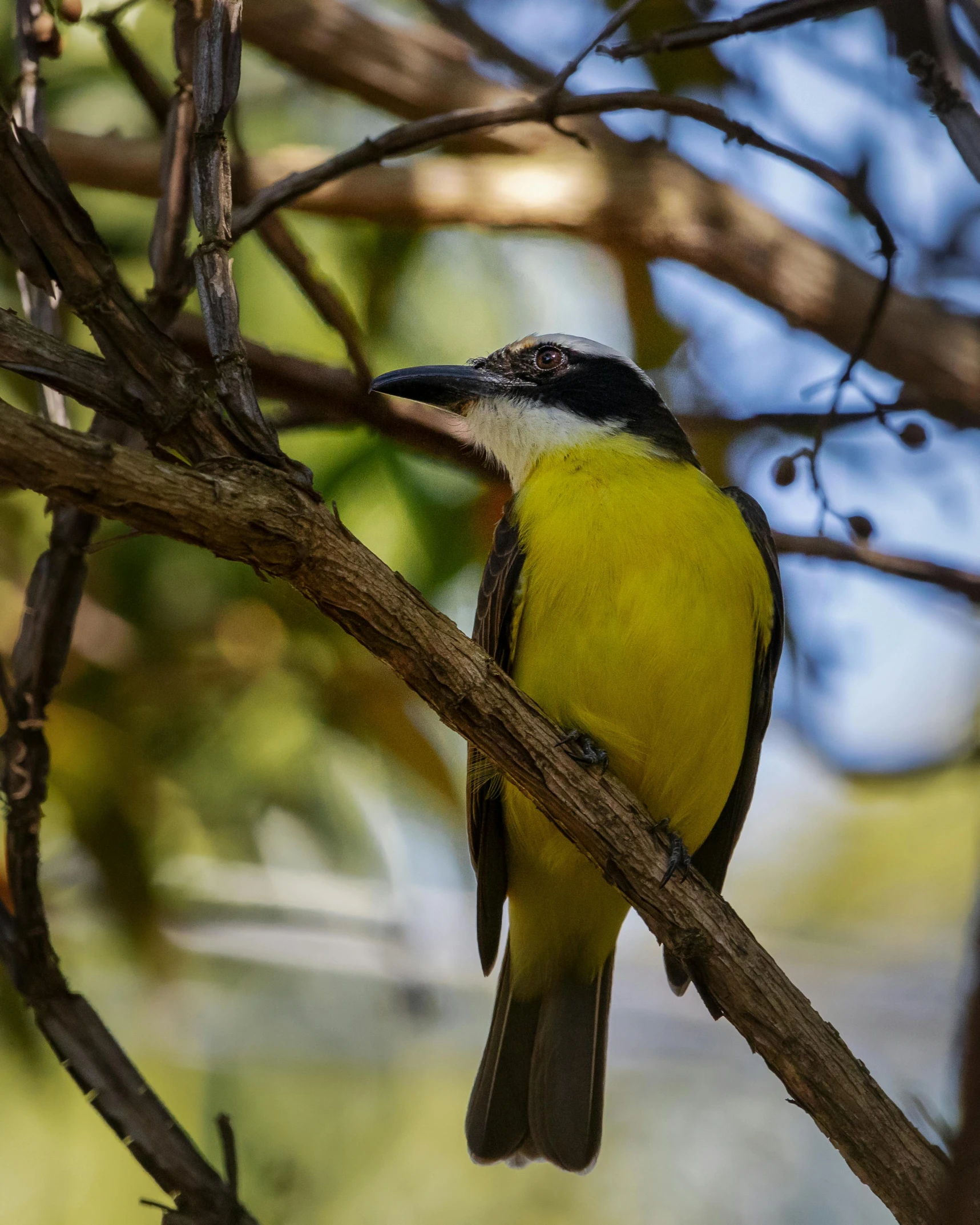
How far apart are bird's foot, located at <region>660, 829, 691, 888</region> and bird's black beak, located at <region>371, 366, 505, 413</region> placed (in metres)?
1.90

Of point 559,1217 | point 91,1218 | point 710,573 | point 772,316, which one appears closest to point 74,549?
point 710,573

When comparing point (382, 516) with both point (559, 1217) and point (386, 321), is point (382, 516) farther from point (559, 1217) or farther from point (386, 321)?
point (559, 1217)

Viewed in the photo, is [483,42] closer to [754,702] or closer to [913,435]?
[913,435]

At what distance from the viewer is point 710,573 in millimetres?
3848

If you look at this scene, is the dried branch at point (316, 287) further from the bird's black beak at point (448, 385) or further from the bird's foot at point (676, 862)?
the bird's foot at point (676, 862)

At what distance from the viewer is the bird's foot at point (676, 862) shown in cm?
296

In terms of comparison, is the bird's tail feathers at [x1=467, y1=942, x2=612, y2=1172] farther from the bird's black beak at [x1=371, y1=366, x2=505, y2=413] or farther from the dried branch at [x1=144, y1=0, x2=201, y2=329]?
the dried branch at [x1=144, y1=0, x2=201, y2=329]

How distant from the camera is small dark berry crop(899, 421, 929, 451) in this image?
160 inches

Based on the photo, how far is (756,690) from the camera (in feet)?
13.7

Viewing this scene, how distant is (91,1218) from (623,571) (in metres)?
3.73

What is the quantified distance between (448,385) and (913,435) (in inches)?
58.2

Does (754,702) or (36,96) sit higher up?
(36,96)

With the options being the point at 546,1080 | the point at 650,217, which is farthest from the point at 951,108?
the point at 546,1080

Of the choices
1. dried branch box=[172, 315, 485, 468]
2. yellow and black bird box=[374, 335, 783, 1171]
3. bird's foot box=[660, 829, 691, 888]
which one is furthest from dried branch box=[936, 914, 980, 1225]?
dried branch box=[172, 315, 485, 468]
